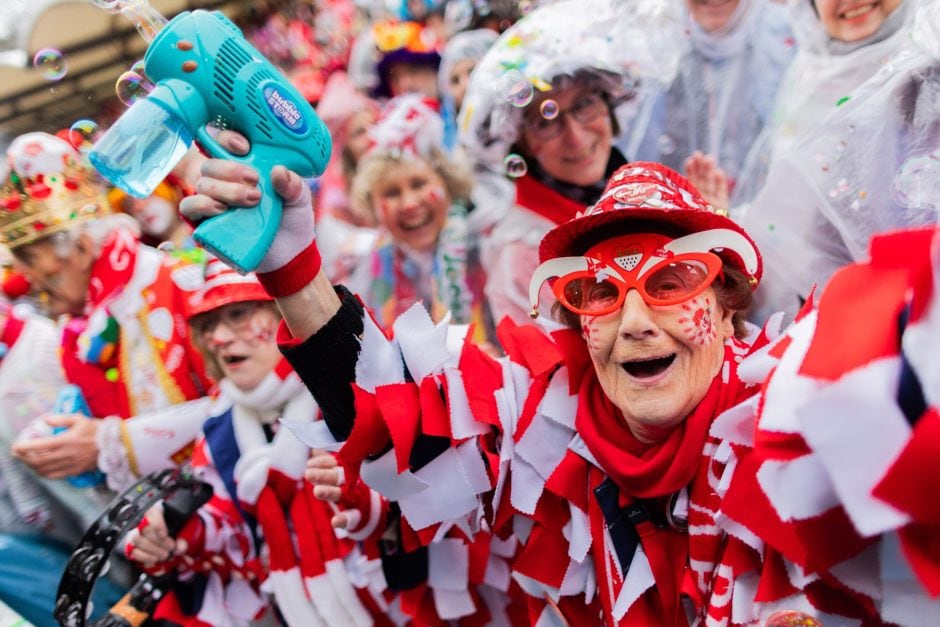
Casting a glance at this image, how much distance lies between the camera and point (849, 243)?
82.5 inches

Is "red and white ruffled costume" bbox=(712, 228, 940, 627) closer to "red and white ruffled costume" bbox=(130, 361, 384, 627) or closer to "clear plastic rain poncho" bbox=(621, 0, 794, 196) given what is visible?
"red and white ruffled costume" bbox=(130, 361, 384, 627)

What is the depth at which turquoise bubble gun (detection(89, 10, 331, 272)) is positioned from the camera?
1.35 m

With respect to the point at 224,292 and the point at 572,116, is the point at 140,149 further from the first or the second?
the point at 572,116

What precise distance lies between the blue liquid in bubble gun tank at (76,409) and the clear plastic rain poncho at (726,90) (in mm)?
2251

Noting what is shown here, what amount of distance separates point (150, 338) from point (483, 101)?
1.44m

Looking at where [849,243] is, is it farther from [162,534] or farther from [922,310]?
[162,534]

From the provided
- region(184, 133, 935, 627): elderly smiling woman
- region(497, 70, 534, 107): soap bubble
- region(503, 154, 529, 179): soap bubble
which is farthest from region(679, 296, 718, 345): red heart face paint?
region(503, 154, 529, 179): soap bubble

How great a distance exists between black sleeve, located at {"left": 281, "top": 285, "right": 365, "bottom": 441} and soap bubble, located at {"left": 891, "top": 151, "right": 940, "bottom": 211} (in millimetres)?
1252

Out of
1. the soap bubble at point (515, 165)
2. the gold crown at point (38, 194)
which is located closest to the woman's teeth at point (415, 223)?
the soap bubble at point (515, 165)

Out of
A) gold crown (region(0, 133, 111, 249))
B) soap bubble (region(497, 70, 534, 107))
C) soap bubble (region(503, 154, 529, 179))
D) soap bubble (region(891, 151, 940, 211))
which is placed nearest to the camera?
soap bubble (region(891, 151, 940, 211))

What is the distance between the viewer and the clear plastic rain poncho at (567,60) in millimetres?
2531

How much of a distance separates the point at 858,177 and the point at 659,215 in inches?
33.1

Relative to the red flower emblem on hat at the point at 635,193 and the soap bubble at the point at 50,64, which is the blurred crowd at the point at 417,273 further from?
the soap bubble at the point at 50,64

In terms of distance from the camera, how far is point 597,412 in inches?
64.9
